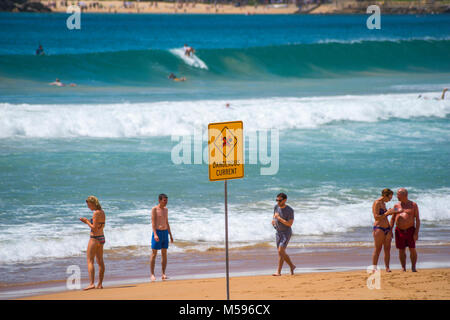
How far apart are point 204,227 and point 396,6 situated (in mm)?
150588

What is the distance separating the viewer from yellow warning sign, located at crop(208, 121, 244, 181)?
700cm

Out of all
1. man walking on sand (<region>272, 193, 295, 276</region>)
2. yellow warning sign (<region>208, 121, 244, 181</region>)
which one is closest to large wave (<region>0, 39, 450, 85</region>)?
man walking on sand (<region>272, 193, 295, 276</region>)

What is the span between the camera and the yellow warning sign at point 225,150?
700 centimetres

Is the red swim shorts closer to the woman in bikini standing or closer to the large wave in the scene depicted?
the woman in bikini standing

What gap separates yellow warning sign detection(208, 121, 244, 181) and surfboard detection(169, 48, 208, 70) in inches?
1536

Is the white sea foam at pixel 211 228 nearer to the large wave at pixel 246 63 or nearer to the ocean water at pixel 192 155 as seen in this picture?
the ocean water at pixel 192 155

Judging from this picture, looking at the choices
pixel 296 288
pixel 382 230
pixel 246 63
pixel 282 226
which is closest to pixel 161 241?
pixel 282 226

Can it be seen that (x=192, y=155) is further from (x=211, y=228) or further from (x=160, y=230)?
(x=160, y=230)

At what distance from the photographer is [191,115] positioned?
83.0 ft

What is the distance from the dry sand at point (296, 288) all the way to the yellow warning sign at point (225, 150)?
192cm

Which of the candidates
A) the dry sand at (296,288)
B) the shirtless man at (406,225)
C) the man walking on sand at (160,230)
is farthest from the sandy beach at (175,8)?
the shirtless man at (406,225)

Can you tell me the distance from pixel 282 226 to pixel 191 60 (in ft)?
124

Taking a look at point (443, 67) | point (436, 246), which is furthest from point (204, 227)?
point (443, 67)
